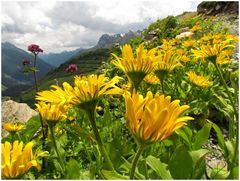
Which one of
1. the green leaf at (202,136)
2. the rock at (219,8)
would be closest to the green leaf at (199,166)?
the green leaf at (202,136)

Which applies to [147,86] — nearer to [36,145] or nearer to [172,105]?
[36,145]

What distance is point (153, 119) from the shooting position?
1745 mm

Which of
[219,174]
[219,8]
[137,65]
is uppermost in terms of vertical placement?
[219,8]

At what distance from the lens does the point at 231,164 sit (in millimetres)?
2375

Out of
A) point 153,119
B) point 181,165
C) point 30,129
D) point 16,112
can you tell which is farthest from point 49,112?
point 16,112

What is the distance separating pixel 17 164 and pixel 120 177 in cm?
54

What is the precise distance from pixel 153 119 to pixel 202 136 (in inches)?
43.7

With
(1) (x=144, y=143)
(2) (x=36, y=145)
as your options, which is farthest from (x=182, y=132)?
(2) (x=36, y=145)

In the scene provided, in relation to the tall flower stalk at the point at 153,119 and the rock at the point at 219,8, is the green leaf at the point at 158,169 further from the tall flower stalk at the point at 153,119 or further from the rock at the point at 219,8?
the rock at the point at 219,8

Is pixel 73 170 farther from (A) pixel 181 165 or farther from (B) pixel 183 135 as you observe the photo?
(B) pixel 183 135

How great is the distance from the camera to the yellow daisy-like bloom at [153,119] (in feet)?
5.70

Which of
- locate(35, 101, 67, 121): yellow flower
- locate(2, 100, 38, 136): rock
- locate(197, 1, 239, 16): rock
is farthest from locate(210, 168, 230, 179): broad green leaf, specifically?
locate(197, 1, 239, 16): rock

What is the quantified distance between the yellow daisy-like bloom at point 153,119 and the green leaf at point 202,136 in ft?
3.26

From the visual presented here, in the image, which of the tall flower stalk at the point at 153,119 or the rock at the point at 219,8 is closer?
the tall flower stalk at the point at 153,119
